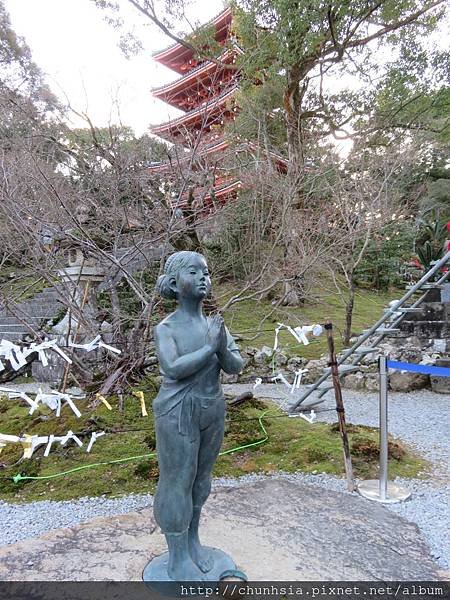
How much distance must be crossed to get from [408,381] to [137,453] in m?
5.19

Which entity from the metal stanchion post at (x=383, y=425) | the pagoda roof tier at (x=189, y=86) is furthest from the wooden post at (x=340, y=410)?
the pagoda roof tier at (x=189, y=86)

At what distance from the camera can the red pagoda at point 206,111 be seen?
586 cm

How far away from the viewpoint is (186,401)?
6.16ft

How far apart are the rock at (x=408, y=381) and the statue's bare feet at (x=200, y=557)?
6.17 m

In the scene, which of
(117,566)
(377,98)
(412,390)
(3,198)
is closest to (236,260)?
(412,390)

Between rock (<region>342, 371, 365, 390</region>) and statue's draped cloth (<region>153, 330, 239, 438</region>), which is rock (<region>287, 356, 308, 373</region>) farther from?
statue's draped cloth (<region>153, 330, 239, 438</region>)

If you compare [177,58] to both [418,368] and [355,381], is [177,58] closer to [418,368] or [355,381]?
[355,381]

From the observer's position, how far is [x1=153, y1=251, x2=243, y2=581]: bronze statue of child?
1.86 meters

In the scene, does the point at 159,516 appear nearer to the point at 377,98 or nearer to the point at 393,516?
the point at 393,516

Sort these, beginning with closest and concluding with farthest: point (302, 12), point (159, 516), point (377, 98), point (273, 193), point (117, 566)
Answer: point (159, 516) → point (117, 566) → point (273, 193) → point (302, 12) → point (377, 98)

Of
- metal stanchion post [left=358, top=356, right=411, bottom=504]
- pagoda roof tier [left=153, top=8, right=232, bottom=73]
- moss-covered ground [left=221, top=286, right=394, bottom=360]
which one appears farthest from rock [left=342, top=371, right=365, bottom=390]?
pagoda roof tier [left=153, top=8, right=232, bottom=73]

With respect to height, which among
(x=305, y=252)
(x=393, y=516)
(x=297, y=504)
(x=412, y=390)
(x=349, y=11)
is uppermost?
(x=349, y=11)

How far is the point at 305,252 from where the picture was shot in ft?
24.0

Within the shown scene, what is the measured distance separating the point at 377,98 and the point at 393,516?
10.5 m
